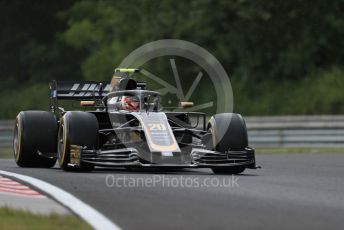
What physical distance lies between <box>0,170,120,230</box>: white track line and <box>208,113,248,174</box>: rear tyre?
11.0 ft

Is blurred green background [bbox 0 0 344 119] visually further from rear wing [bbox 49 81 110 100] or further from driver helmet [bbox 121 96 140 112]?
driver helmet [bbox 121 96 140 112]

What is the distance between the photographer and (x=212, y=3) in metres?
29.9

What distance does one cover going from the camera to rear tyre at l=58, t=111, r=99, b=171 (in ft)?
42.7

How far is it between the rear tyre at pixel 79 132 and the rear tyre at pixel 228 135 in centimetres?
166

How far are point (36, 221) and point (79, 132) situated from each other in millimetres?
5392

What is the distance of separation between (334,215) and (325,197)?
1564mm

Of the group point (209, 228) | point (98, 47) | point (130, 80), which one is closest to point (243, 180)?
point (130, 80)

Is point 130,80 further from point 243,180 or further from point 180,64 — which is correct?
point 180,64

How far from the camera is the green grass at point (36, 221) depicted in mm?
7375

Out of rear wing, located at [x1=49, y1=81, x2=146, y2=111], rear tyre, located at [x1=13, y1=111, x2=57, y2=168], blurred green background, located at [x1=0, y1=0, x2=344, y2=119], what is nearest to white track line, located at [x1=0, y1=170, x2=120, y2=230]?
rear tyre, located at [x1=13, y1=111, x2=57, y2=168]

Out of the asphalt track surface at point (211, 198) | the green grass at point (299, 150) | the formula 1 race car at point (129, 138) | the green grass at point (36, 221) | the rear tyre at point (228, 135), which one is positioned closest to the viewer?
the green grass at point (36, 221)

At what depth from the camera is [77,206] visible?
8367 millimetres

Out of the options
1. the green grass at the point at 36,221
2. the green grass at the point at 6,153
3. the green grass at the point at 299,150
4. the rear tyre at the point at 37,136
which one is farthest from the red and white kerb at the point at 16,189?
the green grass at the point at 6,153

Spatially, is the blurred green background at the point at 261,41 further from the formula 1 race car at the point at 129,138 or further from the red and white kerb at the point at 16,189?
the red and white kerb at the point at 16,189
